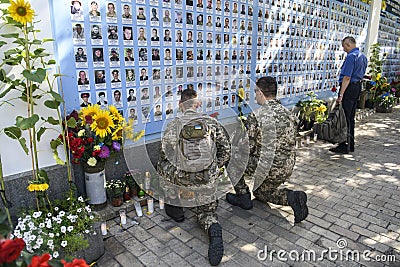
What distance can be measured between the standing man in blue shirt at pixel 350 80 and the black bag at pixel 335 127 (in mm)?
209

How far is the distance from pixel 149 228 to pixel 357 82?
4.29 m

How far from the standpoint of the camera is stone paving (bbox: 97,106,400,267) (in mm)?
2541

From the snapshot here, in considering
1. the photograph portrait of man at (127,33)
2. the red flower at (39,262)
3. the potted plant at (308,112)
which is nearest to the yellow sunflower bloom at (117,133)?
the photograph portrait of man at (127,33)

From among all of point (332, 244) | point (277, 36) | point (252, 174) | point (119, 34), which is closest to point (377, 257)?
point (332, 244)

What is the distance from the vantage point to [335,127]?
4.95 meters

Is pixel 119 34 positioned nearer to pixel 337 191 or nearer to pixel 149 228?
pixel 149 228

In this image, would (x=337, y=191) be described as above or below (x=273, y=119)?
below

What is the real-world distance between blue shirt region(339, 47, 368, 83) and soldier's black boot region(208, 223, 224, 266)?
12.6 ft

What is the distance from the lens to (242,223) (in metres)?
3.09

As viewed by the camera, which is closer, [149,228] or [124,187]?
[149,228]

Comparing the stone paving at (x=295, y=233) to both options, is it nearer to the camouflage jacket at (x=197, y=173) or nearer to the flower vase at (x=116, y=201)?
the flower vase at (x=116, y=201)

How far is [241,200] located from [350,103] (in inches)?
123

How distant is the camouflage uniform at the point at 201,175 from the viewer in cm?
286

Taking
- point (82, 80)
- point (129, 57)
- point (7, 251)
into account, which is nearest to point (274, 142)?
point (129, 57)
